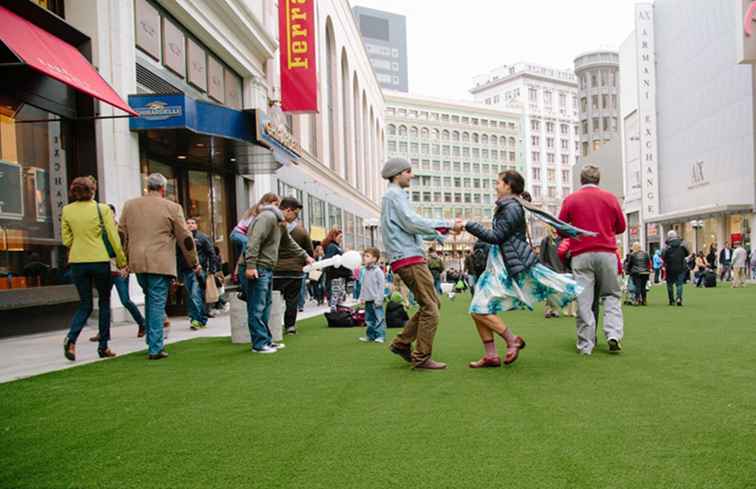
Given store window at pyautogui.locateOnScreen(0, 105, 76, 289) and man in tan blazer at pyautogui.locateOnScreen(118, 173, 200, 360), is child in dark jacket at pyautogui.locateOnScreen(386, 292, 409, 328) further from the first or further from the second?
store window at pyautogui.locateOnScreen(0, 105, 76, 289)

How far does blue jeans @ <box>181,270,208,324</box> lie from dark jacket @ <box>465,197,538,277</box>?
230 inches

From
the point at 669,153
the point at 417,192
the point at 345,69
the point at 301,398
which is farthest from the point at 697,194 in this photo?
the point at 417,192

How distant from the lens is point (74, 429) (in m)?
3.86

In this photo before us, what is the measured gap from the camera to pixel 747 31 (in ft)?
89.4

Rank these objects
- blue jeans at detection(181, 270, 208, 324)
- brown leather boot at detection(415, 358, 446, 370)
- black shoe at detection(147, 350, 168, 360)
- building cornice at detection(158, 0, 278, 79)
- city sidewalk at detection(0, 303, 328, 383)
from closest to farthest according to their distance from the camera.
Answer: brown leather boot at detection(415, 358, 446, 370) → city sidewalk at detection(0, 303, 328, 383) → black shoe at detection(147, 350, 168, 360) → blue jeans at detection(181, 270, 208, 324) → building cornice at detection(158, 0, 278, 79)

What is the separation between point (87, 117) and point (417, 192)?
337 feet

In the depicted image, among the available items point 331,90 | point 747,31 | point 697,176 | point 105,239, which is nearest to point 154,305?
point 105,239

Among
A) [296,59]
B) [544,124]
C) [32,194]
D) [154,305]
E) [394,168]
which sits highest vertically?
[544,124]

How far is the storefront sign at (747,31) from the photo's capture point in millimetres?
26953

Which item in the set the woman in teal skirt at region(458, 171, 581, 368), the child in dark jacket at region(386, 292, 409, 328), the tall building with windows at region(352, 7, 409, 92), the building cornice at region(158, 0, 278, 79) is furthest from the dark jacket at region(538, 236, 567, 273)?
the tall building with windows at region(352, 7, 409, 92)

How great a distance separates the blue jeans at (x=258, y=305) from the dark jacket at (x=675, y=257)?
11.2 metres

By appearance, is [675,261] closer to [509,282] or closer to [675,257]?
[675,257]

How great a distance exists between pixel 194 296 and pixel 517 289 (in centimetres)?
620

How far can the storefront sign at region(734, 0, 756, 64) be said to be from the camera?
27.0m
